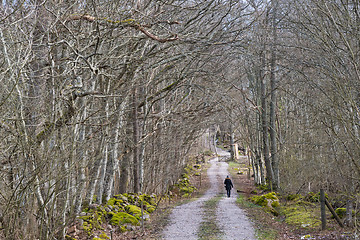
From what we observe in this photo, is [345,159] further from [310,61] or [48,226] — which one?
[48,226]

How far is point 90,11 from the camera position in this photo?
805 centimetres

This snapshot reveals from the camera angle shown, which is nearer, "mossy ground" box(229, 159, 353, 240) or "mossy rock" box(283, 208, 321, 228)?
"mossy ground" box(229, 159, 353, 240)

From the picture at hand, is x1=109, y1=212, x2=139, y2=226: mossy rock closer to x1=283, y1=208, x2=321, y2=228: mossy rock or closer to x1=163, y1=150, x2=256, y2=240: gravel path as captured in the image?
x1=163, y1=150, x2=256, y2=240: gravel path

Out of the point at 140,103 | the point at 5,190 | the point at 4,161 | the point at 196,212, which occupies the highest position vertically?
the point at 140,103

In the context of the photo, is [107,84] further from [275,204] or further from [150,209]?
[275,204]

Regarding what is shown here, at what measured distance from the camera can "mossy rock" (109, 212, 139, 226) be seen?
11117 millimetres

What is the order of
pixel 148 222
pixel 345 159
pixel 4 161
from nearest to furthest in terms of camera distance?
pixel 4 161 < pixel 345 159 < pixel 148 222

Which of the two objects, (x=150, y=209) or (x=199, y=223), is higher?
(x=150, y=209)

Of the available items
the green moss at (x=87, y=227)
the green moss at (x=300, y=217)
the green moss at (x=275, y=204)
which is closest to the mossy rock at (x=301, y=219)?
the green moss at (x=300, y=217)

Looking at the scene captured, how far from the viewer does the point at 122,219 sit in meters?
11.4

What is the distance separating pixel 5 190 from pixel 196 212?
399 inches

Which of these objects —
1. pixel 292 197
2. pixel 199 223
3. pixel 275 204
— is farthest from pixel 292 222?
pixel 292 197

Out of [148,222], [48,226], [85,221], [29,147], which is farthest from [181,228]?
[29,147]

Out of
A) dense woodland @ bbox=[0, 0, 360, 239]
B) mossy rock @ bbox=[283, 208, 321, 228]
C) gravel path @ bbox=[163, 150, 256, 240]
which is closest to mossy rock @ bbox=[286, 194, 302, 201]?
dense woodland @ bbox=[0, 0, 360, 239]
